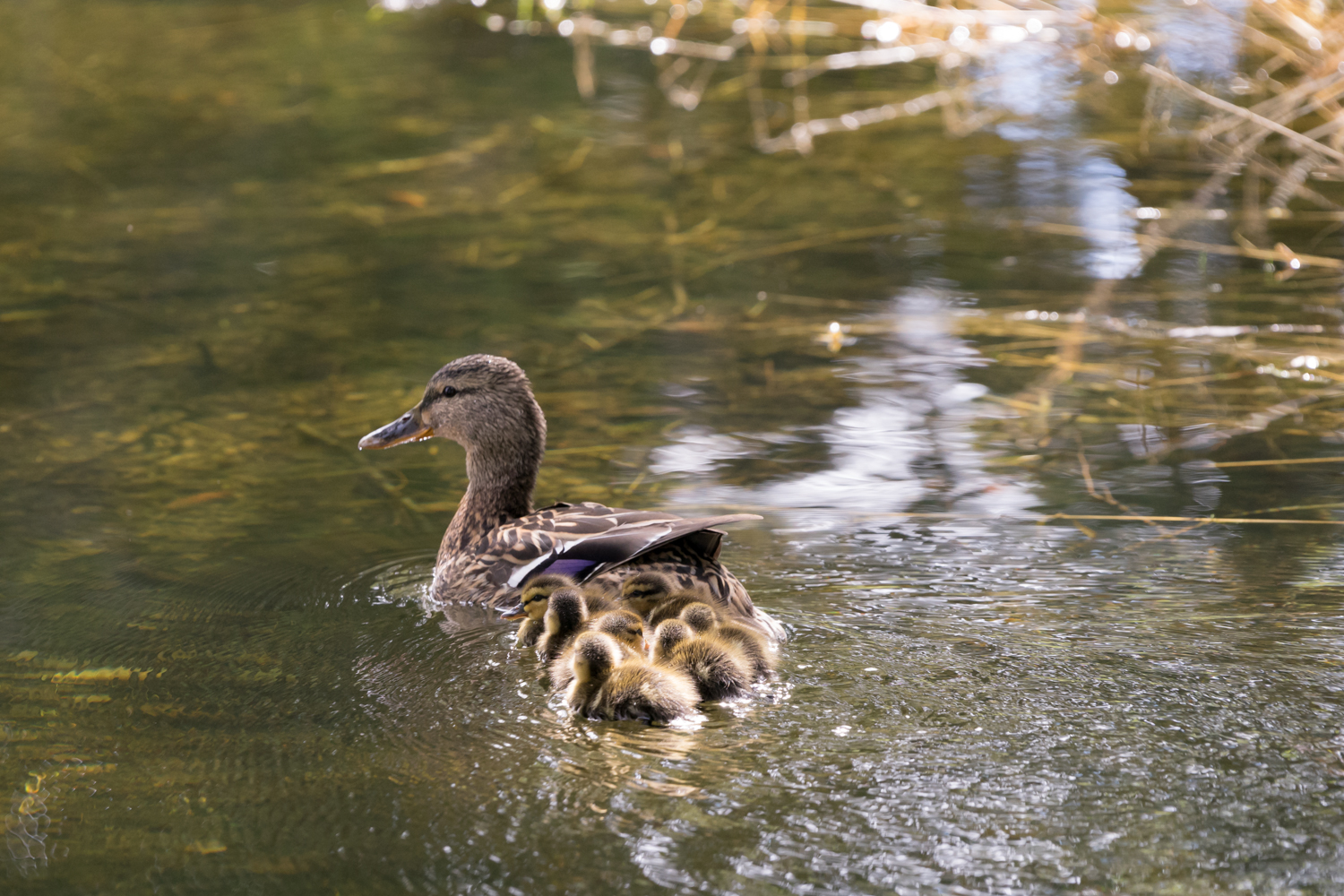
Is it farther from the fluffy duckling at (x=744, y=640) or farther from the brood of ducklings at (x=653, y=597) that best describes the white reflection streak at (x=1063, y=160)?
the fluffy duckling at (x=744, y=640)

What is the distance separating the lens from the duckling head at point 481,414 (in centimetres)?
500

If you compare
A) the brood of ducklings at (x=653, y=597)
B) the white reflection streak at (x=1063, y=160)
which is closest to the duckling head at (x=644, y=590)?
the brood of ducklings at (x=653, y=597)

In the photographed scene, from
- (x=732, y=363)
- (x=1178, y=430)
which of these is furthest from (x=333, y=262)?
(x=1178, y=430)

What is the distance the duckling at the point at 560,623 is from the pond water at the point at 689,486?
3.9 inches

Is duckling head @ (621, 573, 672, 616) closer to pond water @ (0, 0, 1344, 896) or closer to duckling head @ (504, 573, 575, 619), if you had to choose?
duckling head @ (504, 573, 575, 619)

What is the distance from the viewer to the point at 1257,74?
10.6 m

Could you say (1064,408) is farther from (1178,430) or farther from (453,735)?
(453,735)

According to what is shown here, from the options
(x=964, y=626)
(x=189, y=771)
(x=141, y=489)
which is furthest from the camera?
(x=141, y=489)

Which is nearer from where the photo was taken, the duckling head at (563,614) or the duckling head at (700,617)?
the duckling head at (700,617)

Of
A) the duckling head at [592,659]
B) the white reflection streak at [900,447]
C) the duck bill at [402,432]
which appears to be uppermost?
the duck bill at [402,432]

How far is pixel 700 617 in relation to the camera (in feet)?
12.7

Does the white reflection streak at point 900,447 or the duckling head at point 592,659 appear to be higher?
the duckling head at point 592,659

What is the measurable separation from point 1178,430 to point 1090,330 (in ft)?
4.02

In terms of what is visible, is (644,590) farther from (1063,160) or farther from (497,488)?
(1063,160)
